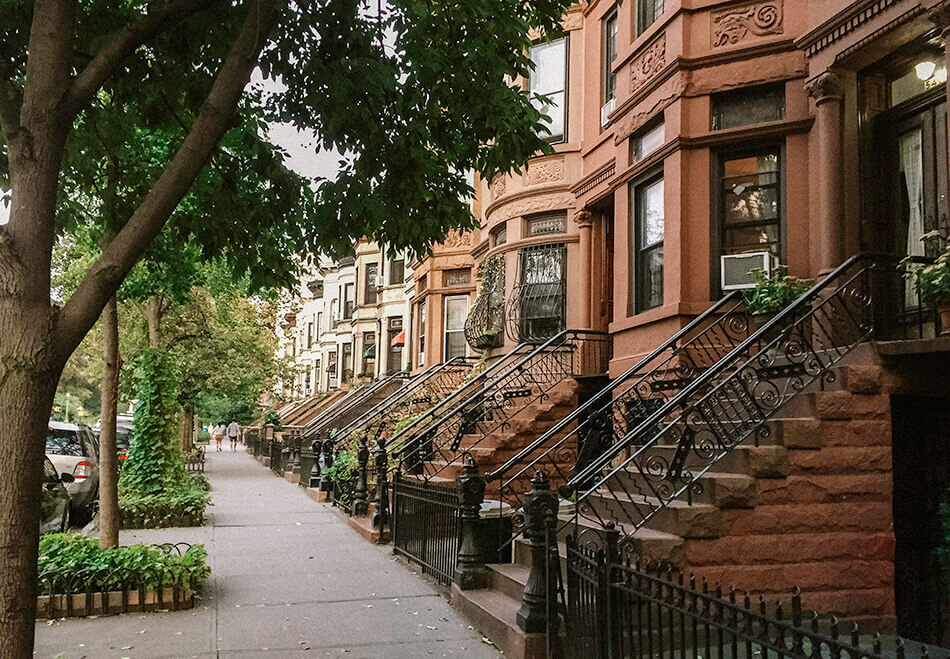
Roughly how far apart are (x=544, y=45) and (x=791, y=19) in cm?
691

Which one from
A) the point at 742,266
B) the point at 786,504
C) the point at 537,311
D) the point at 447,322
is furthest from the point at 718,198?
the point at 447,322

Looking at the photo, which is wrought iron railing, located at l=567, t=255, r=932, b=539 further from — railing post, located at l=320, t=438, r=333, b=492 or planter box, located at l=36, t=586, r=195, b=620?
railing post, located at l=320, t=438, r=333, b=492

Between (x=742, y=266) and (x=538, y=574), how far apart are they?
5.09 m

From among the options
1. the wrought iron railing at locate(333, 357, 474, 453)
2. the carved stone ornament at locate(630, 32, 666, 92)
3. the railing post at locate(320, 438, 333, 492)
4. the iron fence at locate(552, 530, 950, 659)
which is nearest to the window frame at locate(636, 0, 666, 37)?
the carved stone ornament at locate(630, 32, 666, 92)

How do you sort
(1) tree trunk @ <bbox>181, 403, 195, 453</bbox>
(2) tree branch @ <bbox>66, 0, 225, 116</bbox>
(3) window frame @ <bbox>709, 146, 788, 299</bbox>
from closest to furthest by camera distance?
(2) tree branch @ <bbox>66, 0, 225, 116</bbox> < (3) window frame @ <bbox>709, 146, 788, 299</bbox> < (1) tree trunk @ <bbox>181, 403, 195, 453</bbox>

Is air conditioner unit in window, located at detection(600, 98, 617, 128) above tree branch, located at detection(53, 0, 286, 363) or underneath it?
above

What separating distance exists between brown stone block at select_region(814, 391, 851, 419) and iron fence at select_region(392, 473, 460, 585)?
138 inches

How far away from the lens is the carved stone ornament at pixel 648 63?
11.0 meters

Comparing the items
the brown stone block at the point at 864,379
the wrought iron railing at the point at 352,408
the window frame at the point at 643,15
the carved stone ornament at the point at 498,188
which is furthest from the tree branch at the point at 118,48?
the wrought iron railing at the point at 352,408

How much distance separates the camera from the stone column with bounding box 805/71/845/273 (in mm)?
8789

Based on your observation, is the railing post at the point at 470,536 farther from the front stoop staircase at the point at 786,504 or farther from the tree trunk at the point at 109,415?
the tree trunk at the point at 109,415

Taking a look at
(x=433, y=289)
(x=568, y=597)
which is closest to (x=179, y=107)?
(x=568, y=597)

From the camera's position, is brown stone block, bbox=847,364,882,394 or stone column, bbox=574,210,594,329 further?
stone column, bbox=574,210,594,329

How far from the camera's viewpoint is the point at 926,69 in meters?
8.36
